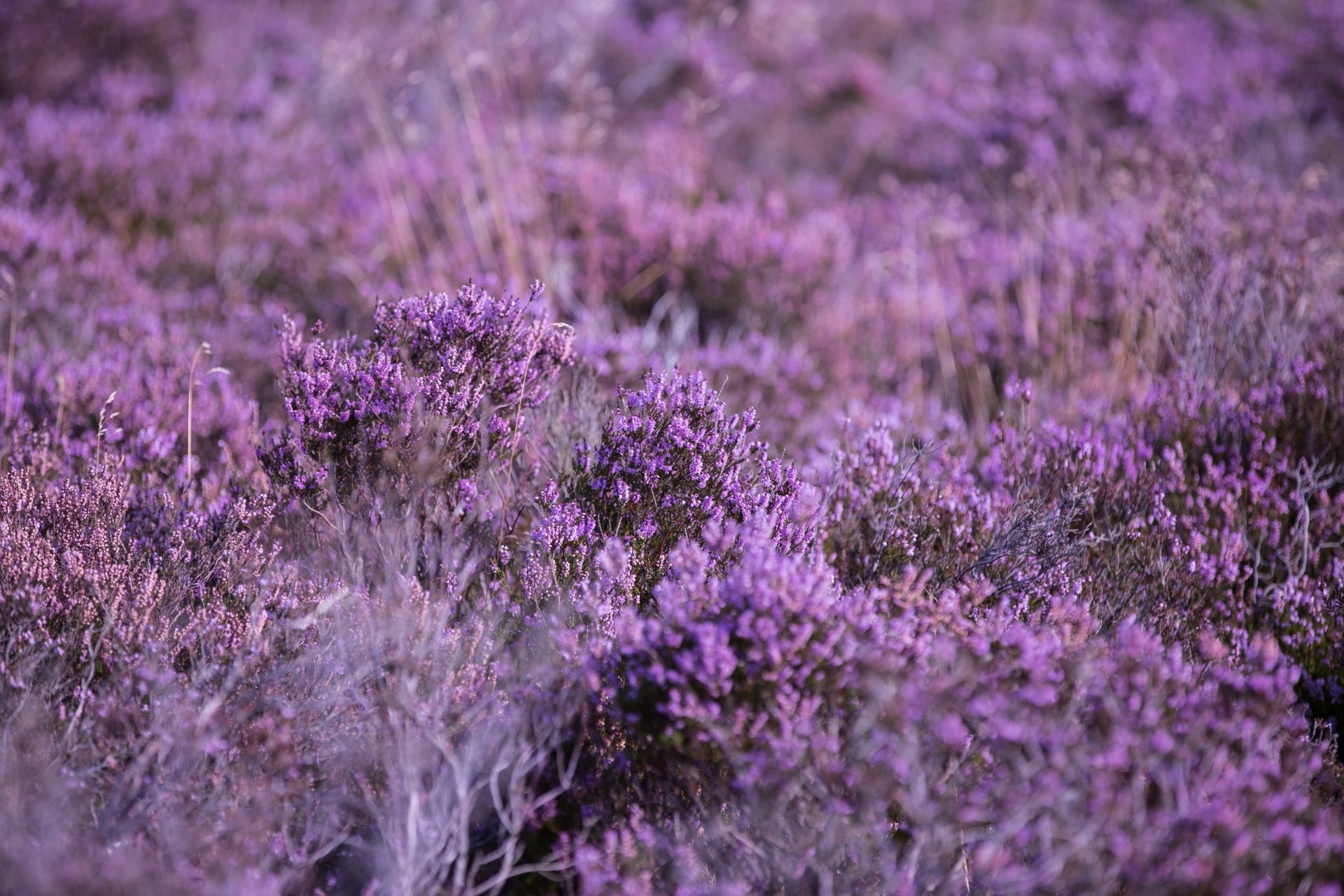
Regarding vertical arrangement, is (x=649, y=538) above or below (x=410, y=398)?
below

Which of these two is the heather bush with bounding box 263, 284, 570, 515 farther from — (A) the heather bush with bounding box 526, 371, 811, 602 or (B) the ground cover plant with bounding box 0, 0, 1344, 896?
(A) the heather bush with bounding box 526, 371, 811, 602

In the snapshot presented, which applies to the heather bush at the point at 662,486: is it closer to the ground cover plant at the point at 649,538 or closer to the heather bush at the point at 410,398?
the ground cover plant at the point at 649,538

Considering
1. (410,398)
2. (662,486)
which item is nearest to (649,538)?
(662,486)

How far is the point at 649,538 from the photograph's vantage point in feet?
8.58

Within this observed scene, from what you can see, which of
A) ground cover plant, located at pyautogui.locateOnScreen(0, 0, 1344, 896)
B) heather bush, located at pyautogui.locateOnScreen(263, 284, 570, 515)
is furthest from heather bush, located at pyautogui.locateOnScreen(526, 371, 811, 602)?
heather bush, located at pyautogui.locateOnScreen(263, 284, 570, 515)

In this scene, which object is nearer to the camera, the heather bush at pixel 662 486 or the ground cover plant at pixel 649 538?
the ground cover plant at pixel 649 538

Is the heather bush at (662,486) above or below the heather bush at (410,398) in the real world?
below

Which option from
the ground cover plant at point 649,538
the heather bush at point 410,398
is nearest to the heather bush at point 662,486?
the ground cover plant at point 649,538

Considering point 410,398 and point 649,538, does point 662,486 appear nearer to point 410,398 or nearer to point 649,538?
point 649,538

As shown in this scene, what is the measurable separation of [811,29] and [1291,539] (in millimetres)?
7231

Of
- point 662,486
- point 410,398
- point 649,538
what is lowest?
point 649,538

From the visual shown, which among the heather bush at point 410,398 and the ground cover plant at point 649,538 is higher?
the heather bush at point 410,398

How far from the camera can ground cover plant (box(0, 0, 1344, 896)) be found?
1.87 metres

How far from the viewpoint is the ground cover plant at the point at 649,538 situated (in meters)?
1.87
